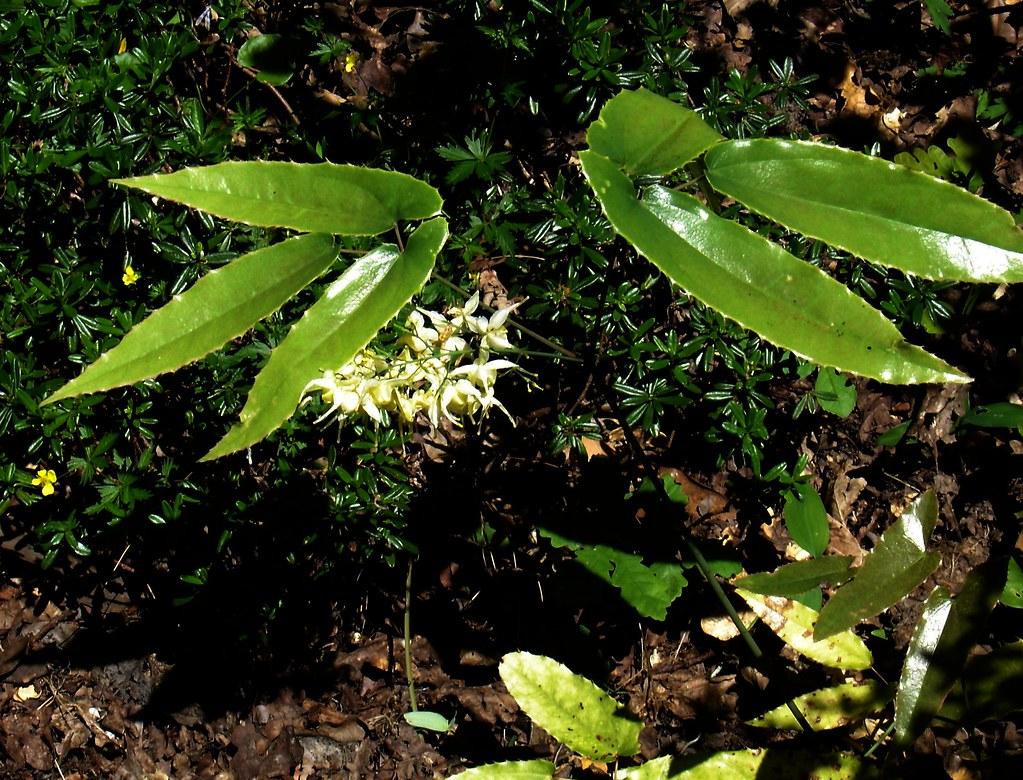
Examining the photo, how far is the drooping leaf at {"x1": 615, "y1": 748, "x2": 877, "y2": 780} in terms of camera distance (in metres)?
2.35

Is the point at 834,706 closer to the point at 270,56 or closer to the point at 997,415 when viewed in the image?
the point at 997,415

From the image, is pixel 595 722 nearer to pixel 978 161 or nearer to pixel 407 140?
pixel 407 140

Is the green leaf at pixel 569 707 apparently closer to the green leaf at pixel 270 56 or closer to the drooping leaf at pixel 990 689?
the drooping leaf at pixel 990 689

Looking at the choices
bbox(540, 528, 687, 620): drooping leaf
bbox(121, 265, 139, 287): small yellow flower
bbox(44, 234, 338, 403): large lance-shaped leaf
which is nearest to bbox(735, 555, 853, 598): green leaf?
bbox(540, 528, 687, 620): drooping leaf

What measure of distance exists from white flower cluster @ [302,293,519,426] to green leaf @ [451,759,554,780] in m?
1.16

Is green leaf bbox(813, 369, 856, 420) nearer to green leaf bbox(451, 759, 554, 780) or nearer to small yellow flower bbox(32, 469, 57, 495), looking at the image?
green leaf bbox(451, 759, 554, 780)

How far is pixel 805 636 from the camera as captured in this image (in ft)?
8.36

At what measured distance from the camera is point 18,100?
2529 mm

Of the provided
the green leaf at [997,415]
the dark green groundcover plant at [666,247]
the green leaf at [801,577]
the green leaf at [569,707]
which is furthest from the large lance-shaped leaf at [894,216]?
the green leaf at [997,415]

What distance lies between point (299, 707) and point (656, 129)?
2.54 m

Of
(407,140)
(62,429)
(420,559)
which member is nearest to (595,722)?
(420,559)

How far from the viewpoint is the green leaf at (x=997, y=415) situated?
8.90ft

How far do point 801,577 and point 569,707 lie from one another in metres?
0.81

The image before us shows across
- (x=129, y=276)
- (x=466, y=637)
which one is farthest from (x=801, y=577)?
(x=129, y=276)
